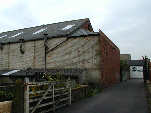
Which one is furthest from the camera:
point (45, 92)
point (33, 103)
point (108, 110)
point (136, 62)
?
point (136, 62)

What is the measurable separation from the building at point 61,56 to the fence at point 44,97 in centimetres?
527

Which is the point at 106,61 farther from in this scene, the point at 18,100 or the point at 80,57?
the point at 18,100

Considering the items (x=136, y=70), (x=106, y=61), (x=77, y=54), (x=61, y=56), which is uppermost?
(x=77, y=54)

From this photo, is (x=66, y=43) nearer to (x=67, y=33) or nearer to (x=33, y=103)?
(x=67, y=33)

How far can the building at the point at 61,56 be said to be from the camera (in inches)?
585

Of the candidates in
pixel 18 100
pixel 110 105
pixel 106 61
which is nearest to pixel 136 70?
pixel 106 61

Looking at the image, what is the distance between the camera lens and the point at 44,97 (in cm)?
649

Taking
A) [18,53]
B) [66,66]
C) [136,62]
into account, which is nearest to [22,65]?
[18,53]

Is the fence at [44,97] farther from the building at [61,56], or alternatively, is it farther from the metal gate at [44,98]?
the building at [61,56]

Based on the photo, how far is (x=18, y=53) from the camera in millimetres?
19359

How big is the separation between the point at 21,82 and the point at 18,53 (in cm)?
1486

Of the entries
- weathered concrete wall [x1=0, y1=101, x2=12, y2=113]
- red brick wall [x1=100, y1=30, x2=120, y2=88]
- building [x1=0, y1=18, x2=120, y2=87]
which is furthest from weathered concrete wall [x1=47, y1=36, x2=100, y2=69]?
weathered concrete wall [x1=0, y1=101, x2=12, y2=113]

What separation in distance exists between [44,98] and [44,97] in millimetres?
44

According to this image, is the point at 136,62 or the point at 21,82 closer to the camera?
the point at 21,82
